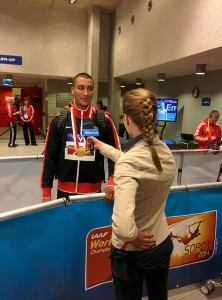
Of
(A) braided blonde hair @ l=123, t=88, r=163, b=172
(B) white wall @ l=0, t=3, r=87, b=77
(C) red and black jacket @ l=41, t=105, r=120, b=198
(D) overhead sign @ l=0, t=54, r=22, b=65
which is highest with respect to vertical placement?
(B) white wall @ l=0, t=3, r=87, b=77

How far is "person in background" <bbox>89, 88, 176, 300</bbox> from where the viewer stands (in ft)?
3.58

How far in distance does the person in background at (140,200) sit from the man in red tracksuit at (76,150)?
0.76m

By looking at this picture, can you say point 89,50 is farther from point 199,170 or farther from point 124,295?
point 124,295

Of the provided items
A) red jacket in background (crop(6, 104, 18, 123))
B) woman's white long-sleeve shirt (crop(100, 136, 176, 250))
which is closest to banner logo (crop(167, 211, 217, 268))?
woman's white long-sleeve shirt (crop(100, 136, 176, 250))

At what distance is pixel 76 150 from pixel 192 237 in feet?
4.20

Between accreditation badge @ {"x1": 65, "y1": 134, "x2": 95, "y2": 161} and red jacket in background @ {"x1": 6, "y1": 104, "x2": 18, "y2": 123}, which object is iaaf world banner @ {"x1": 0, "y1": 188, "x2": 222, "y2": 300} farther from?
red jacket in background @ {"x1": 6, "y1": 104, "x2": 18, "y2": 123}

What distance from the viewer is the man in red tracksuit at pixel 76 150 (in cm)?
204

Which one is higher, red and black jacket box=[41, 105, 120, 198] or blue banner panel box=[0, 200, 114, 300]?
red and black jacket box=[41, 105, 120, 198]

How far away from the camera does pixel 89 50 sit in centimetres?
1066

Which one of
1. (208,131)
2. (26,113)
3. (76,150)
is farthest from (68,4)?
(76,150)

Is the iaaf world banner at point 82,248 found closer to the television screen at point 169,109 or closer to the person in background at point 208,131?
the person in background at point 208,131

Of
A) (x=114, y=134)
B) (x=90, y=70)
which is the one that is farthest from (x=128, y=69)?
(x=114, y=134)

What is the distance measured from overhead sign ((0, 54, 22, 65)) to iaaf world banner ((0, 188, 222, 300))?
10.1m

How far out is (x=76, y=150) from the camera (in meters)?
2.01
